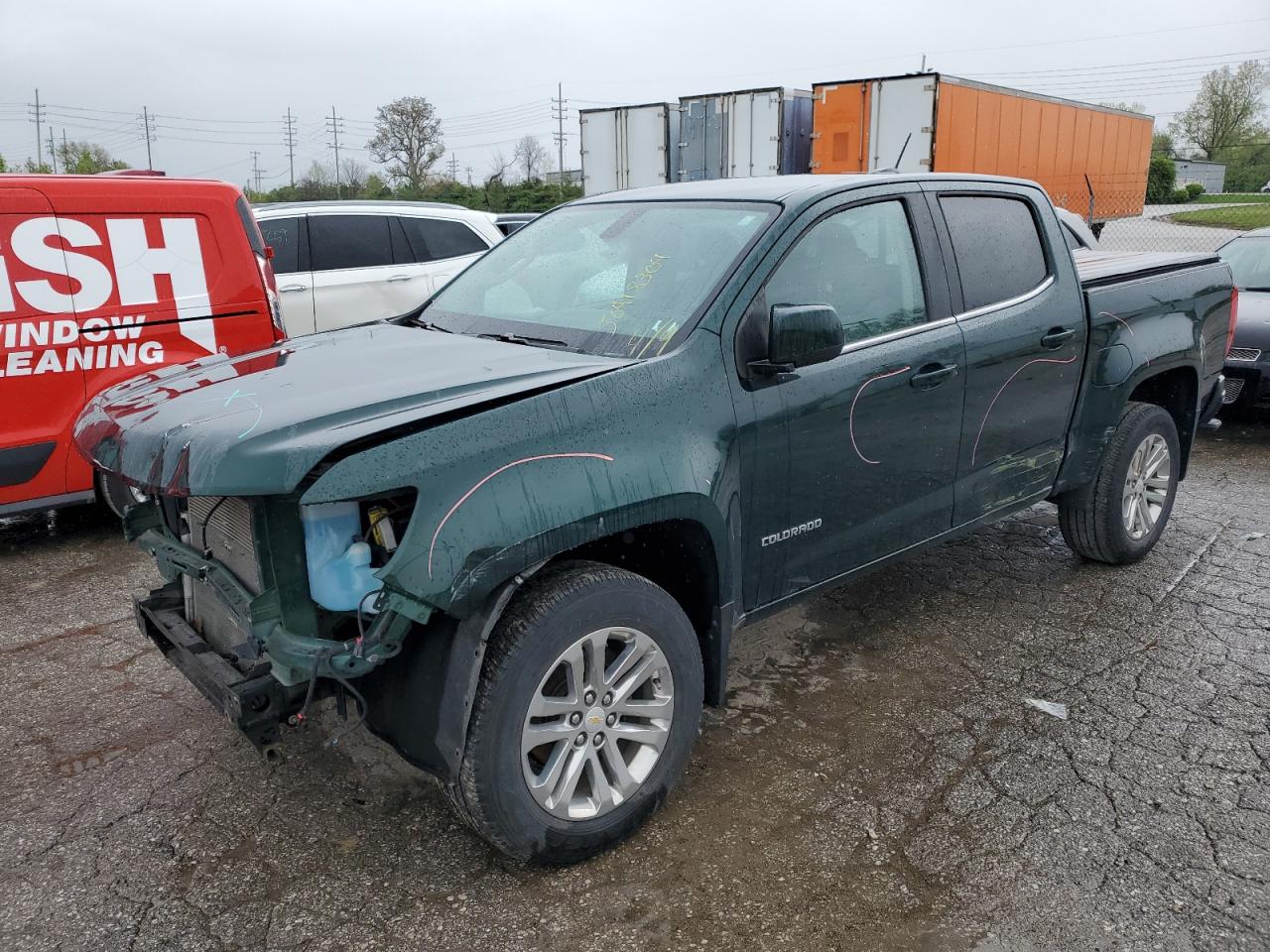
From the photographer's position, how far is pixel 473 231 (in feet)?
27.7

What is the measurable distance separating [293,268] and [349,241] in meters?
0.51

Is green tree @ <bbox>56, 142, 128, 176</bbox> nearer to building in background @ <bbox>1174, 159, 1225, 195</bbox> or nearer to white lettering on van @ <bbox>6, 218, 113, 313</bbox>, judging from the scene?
white lettering on van @ <bbox>6, 218, 113, 313</bbox>

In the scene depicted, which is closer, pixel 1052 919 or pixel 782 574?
pixel 1052 919

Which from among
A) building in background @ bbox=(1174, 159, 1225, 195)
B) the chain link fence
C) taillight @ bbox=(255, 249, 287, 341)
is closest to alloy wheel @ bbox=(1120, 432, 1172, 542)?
taillight @ bbox=(255, 249, 287, 341)

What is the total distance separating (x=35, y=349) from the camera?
194 inches

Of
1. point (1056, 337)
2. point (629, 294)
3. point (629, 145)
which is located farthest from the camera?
point (629, 145)

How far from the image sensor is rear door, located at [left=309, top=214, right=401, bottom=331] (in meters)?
7.67

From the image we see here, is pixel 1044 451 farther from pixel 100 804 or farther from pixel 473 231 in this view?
pixel 473 231

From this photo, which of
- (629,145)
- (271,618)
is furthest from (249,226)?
(629,145)

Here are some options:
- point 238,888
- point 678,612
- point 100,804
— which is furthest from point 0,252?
point 678,612

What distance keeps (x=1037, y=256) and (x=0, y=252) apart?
16.0 ft

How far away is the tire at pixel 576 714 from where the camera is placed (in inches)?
97.0

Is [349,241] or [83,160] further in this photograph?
[83,160]

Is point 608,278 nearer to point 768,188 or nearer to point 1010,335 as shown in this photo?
point 768,188
